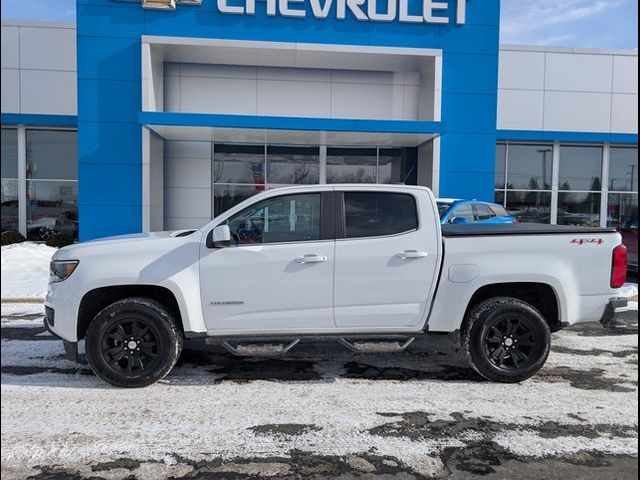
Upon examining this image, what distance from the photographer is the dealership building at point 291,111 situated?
15266 mm

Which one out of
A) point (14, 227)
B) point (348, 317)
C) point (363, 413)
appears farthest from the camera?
point (14, 227)

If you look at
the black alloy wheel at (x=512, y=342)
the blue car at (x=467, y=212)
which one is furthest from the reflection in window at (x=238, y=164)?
the black alloy wheel at (x=512, y=342)

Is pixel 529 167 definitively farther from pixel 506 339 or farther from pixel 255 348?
pixel 255 348

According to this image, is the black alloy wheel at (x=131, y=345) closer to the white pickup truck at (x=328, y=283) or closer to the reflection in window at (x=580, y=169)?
the white pickup truck at (x=328, y=283)

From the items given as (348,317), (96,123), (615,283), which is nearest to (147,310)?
(348,317)

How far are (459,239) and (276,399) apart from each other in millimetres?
2337

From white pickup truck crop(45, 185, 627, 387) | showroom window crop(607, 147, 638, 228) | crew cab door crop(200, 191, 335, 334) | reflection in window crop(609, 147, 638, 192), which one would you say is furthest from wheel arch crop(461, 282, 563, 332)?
reflection in window crop(609, 147, 638, 192)

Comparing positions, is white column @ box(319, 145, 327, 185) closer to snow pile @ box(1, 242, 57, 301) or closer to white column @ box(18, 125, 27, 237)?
snow pile @ box(1, 242, 57, 301)

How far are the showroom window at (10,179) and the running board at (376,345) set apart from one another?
17.4 m

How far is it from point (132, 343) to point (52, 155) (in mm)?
16275

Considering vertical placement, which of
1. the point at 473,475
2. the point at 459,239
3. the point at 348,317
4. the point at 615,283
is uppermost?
the point at 459,239

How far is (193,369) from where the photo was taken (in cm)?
554

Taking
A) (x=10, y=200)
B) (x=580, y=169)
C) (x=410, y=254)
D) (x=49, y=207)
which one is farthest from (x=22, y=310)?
(x=580, y=169)

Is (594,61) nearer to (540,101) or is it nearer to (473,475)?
(540,101)
